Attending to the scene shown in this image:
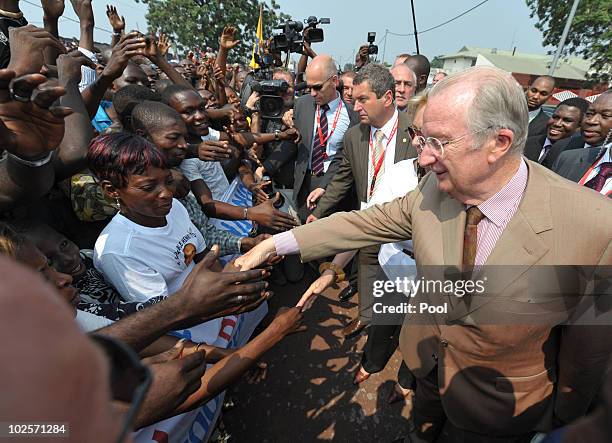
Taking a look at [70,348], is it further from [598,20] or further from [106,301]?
[598,20]

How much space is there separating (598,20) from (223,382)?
28731 mm

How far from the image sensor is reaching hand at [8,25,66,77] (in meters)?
1.87

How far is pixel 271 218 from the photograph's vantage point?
2.95 m

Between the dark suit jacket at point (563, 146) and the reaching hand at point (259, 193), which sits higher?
the dark suit jacket at point (563, 146)

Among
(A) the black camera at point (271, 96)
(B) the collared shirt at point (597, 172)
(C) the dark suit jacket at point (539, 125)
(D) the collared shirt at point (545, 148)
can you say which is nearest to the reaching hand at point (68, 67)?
(A) the black camera at point (271, 96)

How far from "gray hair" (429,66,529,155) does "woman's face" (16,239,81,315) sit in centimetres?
180

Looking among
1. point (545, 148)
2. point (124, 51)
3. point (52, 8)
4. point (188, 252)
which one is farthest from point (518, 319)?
point (545, 148)

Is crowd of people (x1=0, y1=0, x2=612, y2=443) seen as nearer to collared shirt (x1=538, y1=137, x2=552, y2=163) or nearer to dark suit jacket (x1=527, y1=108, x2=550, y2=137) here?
collared shirt (x1=538, y1=137, x2=552, y2=163)

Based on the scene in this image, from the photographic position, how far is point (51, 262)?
1.78 m

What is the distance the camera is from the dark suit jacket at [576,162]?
3494mm

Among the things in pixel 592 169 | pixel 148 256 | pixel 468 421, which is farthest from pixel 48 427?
pixel 592 169

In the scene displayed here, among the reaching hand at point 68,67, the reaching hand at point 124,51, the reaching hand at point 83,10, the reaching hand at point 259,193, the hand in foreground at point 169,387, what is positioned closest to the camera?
the hand in foreground at point 169,387

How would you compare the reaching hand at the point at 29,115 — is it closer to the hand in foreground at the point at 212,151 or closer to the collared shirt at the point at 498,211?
the hand in foreground at the point at 212,151

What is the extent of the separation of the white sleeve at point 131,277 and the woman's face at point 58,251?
0.39ft
